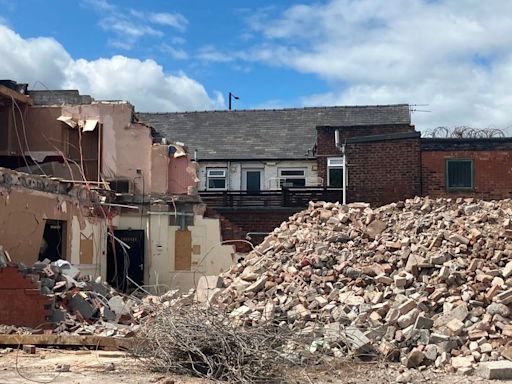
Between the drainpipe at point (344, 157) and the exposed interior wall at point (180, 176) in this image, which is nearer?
the exposed interior wall at point (180, 176)

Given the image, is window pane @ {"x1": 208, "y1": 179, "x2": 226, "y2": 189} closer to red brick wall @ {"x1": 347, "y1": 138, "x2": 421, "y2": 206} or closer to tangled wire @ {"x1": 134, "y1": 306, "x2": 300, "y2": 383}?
red brick wall @ {"x1": 347, "y1": 138, "x2": 421, "y2": 206}

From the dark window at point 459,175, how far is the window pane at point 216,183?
28.7 ft

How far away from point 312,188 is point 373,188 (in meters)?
2.06

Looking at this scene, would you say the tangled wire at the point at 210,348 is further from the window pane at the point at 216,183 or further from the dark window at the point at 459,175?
the window pane at the point at 216,183

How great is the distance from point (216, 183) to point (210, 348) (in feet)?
62.5

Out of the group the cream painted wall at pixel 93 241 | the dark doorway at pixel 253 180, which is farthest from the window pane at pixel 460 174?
the cream painted wall at pixel 93 241

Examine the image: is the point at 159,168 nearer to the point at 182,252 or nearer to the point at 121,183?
the point at 121,183

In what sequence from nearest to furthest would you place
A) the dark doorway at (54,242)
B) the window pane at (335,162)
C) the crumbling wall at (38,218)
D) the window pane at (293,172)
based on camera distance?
the crumbling wall at (38,218) < the dark doorway at (54,242) < the window pane at (335,162) < the window pane at (293,172)

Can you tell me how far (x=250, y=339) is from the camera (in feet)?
26.5

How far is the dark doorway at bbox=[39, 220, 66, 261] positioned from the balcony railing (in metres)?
8.23

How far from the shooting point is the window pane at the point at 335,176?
82.4 ft

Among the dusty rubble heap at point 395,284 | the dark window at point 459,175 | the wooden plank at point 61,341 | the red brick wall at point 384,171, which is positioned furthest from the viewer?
the red brick wall at point 384,171

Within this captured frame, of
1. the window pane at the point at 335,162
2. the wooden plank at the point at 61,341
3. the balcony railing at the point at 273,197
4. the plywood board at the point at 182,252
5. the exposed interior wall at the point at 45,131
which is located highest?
the exposed interior wall at the point at 45,131

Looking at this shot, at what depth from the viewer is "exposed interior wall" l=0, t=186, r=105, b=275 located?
13867mm
